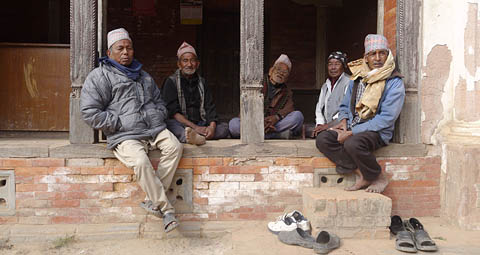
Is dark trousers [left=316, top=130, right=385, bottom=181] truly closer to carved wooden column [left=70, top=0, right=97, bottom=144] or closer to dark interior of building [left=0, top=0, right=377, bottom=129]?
carved wooden column [left=70, top=0, right=97, bottom=144]

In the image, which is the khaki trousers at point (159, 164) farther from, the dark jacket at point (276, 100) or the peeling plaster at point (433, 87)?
the peeling plaster at point (433, 87)

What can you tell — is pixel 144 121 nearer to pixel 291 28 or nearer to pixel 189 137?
pixel 189 137

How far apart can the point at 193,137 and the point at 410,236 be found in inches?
87.7

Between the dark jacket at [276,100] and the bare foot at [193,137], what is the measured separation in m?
1.25

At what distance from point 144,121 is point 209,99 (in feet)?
3.60

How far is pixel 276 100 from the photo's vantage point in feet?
17.3

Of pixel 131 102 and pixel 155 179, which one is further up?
pixel 131 102

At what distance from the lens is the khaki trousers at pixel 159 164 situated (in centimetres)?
381

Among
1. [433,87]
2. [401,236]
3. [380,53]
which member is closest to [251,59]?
[380,53]

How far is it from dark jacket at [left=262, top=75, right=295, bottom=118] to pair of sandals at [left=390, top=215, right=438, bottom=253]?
6.07ft

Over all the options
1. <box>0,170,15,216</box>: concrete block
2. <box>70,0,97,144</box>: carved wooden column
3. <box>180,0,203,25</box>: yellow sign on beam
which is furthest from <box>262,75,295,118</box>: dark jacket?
<box>0,170,15,216</box>: concrete block

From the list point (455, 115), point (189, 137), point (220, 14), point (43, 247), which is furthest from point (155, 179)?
point (220, 14)

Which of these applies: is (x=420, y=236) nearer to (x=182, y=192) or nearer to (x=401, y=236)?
(x=401, y=236)

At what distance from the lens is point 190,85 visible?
4934 mm
